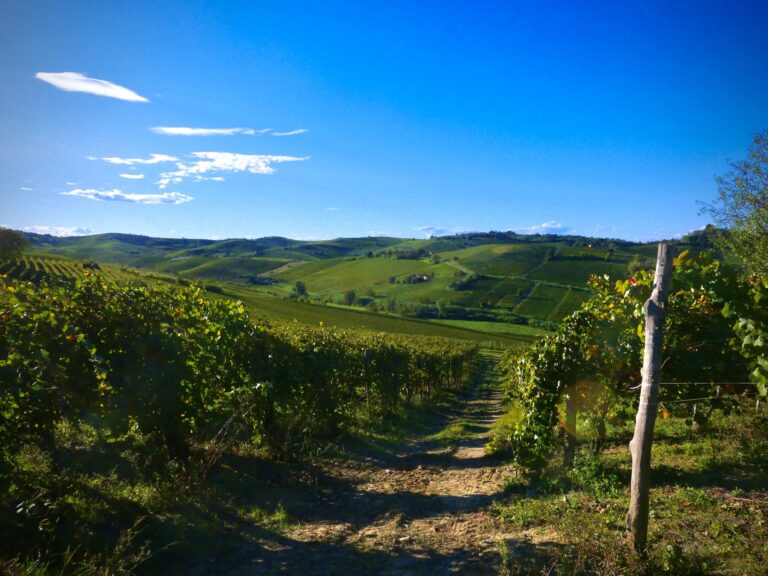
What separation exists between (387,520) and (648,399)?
15.1 ft

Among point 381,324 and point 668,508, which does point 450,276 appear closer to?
point 381,324

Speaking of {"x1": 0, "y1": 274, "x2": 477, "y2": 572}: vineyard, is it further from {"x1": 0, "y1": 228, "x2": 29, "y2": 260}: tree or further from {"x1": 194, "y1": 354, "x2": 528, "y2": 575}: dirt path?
{"x1": 0, "y1": 228, "x2": 29, "y2": 260}: tree

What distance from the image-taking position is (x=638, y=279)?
6.89 m

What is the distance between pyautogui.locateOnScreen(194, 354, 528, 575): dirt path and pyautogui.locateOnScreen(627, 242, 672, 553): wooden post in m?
1.73

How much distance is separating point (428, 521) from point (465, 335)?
67.6m

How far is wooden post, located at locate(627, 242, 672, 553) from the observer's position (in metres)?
4.52

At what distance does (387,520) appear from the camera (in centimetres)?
700

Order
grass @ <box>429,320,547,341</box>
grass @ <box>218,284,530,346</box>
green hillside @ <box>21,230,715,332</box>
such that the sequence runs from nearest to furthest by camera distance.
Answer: grass @ <box>218,284,530,346</box> < grass @ <box>429,320,547,341</box> < green hillside @ <box>21,230,715,332</box>

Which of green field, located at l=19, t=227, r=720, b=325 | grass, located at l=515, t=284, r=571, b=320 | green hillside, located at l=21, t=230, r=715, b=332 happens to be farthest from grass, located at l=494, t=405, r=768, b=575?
grass, located at l=515, t=284, r=571, b=320

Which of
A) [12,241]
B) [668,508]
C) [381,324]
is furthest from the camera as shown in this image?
[381,324]

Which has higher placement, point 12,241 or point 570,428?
point 12,241

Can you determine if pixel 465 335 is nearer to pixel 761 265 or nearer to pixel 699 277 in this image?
pixel 761 265

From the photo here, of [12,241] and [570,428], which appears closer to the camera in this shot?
[570,428]

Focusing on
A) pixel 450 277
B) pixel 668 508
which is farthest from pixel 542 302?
pixel 668 508
